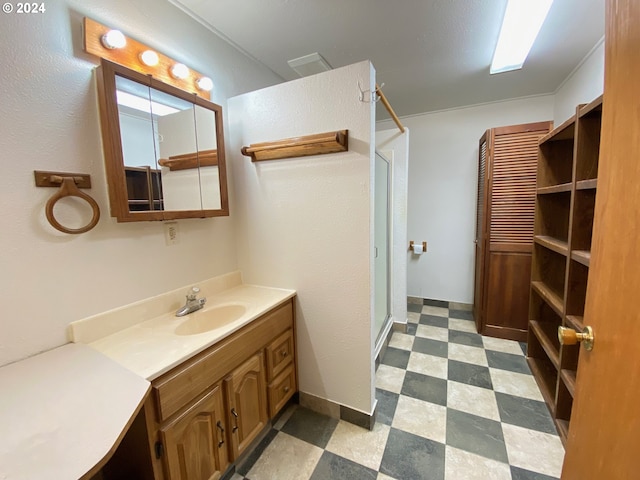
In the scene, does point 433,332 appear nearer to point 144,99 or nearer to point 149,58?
point 144,99

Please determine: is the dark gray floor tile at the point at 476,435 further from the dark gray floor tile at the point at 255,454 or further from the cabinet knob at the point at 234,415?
the cabinet knob at the point at 234,415

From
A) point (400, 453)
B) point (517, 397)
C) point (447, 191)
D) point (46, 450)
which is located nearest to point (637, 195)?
point (46, 450)

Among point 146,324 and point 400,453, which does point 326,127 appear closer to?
point 146,324

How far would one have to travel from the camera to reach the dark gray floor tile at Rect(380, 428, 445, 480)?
136 centimetres

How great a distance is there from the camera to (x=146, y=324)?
1.35 m

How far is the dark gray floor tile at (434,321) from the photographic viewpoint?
3.01m

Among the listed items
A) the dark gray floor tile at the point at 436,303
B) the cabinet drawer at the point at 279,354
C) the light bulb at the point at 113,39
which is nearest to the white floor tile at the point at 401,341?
the dark gray floor tile at the point at 436,303

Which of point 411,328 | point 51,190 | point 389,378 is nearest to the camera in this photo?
point 51,190

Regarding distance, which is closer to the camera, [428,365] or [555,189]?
[555,189]

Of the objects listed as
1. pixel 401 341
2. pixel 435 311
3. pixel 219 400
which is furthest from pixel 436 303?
pixel 219 400

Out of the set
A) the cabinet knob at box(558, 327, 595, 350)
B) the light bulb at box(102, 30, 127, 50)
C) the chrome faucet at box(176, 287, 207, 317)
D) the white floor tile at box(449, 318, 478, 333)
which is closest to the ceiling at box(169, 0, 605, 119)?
the light bulb at box(102, 30, 127, 50)

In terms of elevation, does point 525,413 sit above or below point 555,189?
below

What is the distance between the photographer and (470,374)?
214 centimetres

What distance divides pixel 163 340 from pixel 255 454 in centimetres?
87
